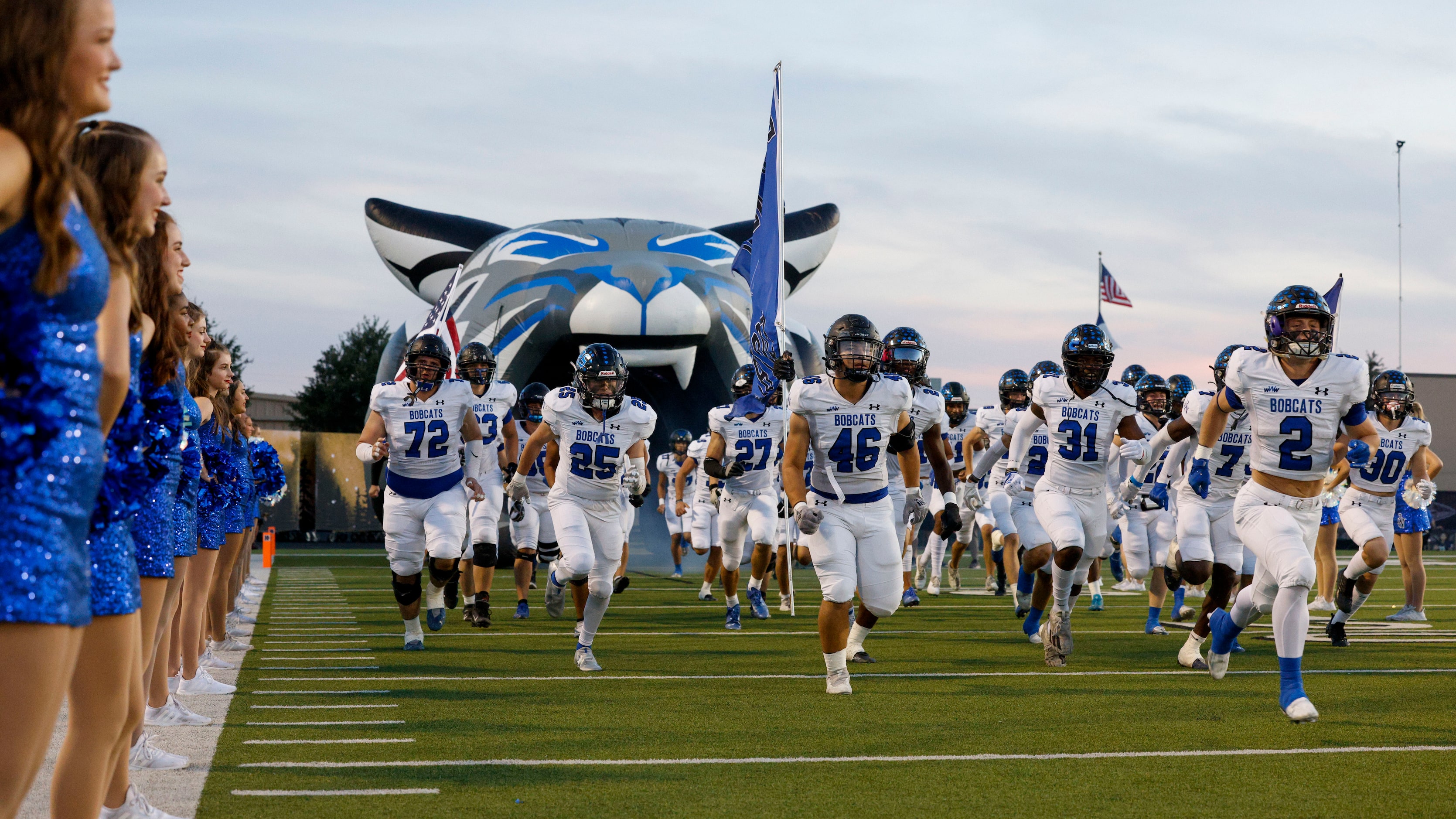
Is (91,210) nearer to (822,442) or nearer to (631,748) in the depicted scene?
(631,748)

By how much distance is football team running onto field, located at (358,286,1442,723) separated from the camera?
732 centimetres

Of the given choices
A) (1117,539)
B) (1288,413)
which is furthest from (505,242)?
(1288,413)

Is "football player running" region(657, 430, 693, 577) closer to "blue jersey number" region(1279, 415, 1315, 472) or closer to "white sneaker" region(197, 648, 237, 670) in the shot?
"white sneaker" region(197, 648, 237, 670)

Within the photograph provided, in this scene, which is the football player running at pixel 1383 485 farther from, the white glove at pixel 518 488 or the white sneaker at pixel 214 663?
the white sneaker at pixel 214 663

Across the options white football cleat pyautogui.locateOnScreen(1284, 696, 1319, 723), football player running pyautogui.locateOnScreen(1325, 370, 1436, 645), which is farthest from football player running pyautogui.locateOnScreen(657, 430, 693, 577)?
white football cleat pyautogui.locateOnScreen(1284, 696, 1319, 723)

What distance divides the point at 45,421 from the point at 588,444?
7.23 metres

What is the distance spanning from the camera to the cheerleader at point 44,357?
227cm

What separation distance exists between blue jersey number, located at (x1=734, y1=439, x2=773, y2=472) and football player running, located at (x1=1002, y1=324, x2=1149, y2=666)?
3.57 m

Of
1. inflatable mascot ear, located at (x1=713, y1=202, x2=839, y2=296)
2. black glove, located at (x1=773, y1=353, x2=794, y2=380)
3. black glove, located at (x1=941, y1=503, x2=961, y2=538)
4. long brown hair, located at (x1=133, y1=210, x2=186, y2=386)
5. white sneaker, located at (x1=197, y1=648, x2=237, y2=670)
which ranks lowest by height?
white sneaker, located at (x1=197, y1=648, x2=237, y2=670)

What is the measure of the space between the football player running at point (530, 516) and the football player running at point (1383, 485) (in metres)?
6.67

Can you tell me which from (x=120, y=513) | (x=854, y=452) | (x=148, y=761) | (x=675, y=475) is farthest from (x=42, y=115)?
(x=675, y=475)

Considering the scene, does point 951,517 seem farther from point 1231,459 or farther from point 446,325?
point 446,325

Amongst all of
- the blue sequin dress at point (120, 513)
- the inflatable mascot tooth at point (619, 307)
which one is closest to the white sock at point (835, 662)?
the blue sequin dress at point (120, 513)

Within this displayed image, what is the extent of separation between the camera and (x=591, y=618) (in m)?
9.05
